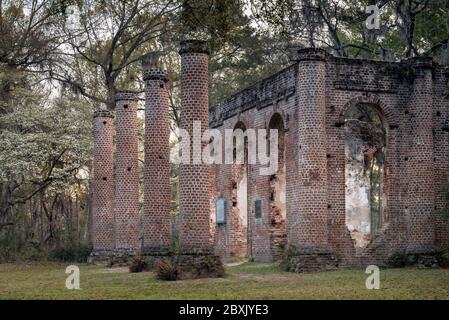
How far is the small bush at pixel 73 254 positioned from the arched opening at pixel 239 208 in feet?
26.0

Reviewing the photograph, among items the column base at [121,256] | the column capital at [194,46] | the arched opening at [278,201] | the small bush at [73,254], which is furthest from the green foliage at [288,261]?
the small bush at [73,254]

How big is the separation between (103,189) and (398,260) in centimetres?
1314

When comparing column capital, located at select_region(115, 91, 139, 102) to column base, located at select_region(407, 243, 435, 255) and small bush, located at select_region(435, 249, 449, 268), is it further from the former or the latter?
small bush, located at select_region(435, 249, 449, 268)

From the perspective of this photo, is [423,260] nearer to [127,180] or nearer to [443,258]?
[443,258]

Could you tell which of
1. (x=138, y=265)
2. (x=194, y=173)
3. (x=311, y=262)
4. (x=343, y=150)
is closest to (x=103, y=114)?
(x=138, y=265)

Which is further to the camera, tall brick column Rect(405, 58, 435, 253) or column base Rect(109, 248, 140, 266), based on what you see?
column base Rect(109, 248, 140, 266)

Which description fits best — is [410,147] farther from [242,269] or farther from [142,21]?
[142,21]

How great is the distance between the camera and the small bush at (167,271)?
2058cm

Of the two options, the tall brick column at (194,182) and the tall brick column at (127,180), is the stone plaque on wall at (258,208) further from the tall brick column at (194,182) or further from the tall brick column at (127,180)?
the tall brick column at (194,182)

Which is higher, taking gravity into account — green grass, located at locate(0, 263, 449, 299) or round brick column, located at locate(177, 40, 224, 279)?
round brick column, located at locate(177, 40, 224, 279)

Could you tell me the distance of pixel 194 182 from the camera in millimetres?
21688

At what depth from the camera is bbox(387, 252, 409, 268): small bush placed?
25672 millimetres

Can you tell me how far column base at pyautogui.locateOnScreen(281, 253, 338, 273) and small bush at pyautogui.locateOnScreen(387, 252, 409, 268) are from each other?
2425mm

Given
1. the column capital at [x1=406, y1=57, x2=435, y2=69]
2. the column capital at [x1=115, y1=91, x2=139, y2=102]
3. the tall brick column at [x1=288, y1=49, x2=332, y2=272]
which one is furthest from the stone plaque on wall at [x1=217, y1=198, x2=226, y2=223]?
the column capital at [x1=406, y1=57, x2=435, y2=69]
